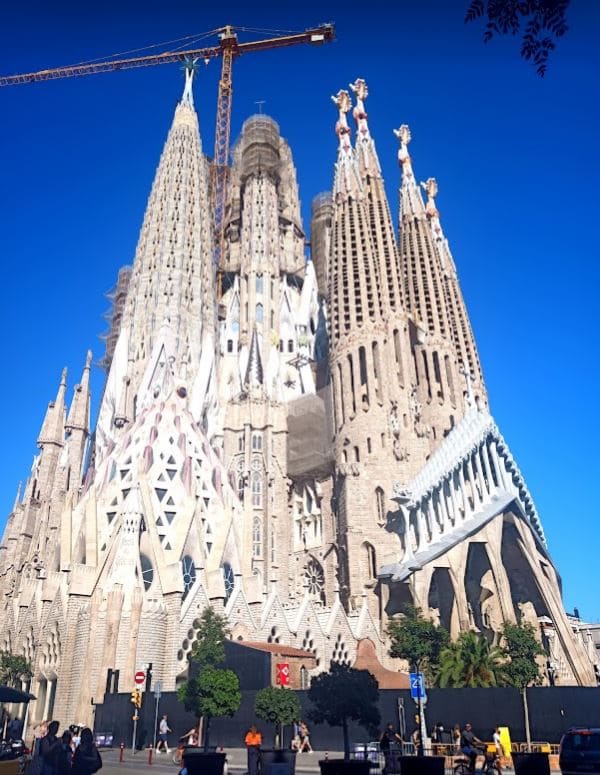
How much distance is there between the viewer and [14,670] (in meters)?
30.3

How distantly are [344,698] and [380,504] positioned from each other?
78.4 ft

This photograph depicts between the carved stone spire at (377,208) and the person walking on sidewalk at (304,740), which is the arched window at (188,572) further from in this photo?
the carved stone spire at (377,208)

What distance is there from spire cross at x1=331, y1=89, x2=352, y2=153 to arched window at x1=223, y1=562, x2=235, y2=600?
36.2 metres

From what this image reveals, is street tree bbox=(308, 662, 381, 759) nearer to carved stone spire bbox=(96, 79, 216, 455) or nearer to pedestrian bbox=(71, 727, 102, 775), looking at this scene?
pedestrian bbox=(71, 727, 102, 775)

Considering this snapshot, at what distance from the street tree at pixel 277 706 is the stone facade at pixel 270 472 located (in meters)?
9.58

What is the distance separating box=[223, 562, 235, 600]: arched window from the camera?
3753cm

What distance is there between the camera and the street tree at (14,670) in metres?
30.4

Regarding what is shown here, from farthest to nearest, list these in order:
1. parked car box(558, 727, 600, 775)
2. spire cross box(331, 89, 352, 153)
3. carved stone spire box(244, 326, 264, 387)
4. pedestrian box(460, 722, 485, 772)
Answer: spire cross box(331, 89, 352, 153)
carved stone spire box(244, 326, 264, 387)
pedestrian box(460, 722, 485, 772)
parked car box(558, 727, 600, 775)

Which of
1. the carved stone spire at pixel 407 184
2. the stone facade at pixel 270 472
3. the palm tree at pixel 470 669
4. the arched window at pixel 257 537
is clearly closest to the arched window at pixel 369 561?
the stone facade at pixel 270 472

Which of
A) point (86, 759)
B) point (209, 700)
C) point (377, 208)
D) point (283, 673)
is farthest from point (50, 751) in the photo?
Result: point (377, 208)

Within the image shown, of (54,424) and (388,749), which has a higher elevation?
(54,424)

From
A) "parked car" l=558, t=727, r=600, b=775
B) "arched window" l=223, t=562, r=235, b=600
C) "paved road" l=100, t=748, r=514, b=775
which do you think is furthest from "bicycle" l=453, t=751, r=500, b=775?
"arched window" l=223, t=562, r=235, b=600

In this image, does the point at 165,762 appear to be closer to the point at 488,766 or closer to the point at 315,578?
the point at 488,766

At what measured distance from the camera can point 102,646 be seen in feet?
95.3
